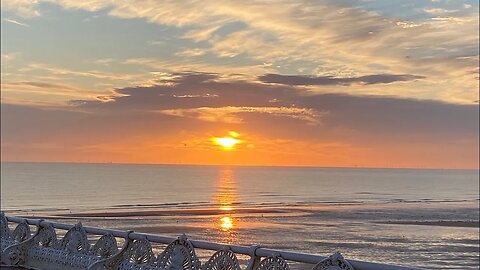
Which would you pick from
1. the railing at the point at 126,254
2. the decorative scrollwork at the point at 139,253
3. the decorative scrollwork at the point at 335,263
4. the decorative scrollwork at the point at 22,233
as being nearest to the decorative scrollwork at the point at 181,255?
the railing at the point at 126,254

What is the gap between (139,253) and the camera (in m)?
10.1

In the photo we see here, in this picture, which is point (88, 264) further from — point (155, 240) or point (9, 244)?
point (9, 244)

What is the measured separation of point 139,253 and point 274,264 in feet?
9.30

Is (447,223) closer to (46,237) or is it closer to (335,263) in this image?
(46,237)

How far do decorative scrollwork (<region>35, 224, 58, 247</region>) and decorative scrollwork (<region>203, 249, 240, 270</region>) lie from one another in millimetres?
4383

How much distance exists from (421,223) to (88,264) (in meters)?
40.3

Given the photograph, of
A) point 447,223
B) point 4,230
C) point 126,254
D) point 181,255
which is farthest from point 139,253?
point 447,223

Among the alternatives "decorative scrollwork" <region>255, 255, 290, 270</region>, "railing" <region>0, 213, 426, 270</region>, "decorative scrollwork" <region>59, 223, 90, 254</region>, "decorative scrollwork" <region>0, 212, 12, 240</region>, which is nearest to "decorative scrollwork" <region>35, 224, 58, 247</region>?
"railing" <region>0, 213, 426, 270</region>

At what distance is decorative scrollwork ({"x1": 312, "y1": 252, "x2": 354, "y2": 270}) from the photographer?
289 inches

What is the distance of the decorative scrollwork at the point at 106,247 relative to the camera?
34.9ft

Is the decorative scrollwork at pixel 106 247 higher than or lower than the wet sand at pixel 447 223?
higher

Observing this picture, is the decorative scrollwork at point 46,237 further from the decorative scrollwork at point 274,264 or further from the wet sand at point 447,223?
the wet sand at point 447,223

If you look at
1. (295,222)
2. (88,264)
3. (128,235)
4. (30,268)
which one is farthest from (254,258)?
(295,222)

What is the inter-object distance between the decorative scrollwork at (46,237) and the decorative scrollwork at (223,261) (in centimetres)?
438
